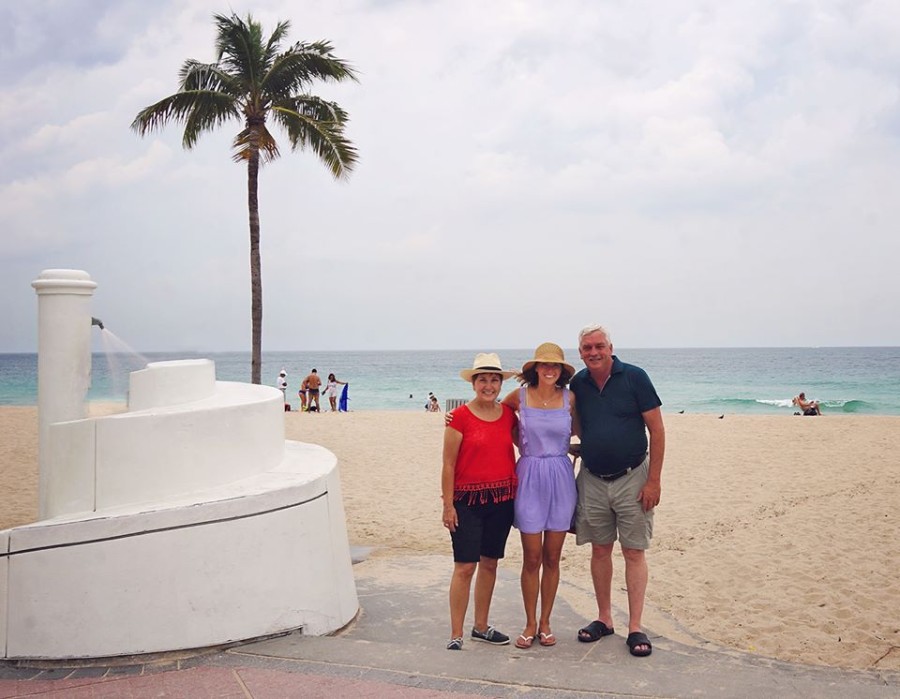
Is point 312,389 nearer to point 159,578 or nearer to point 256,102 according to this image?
point 256,102

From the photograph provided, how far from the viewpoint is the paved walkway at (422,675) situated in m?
3.53

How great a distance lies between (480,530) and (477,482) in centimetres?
28

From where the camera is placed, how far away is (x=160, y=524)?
4078 millimetres

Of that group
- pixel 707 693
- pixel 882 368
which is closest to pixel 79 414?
pixel 707 693

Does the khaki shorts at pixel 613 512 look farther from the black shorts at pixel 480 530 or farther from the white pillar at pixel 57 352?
the white pillar at pixel 57 352

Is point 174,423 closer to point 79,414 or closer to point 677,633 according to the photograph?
point 79,414

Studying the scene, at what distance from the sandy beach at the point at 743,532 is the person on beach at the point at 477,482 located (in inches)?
38.9

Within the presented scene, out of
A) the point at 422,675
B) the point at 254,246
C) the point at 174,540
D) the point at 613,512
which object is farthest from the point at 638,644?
the point at 254,246

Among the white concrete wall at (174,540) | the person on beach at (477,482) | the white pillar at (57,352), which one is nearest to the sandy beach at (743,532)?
the white pillar at (57,352)

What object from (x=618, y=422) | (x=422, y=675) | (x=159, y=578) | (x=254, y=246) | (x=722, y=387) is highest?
(x=254, y=246)

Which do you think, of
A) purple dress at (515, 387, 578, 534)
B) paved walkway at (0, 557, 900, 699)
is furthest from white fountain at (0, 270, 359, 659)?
purple dress at (515, 387, 578, 534)

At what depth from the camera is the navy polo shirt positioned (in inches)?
176

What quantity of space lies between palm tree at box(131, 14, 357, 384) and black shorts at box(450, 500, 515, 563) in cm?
1289

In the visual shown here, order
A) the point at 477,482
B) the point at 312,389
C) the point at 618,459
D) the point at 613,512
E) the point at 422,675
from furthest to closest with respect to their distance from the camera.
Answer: the point at 312,389 < the point at 613,512 < the point at 618,459 < the point at 477,482 < the point at 422,675
